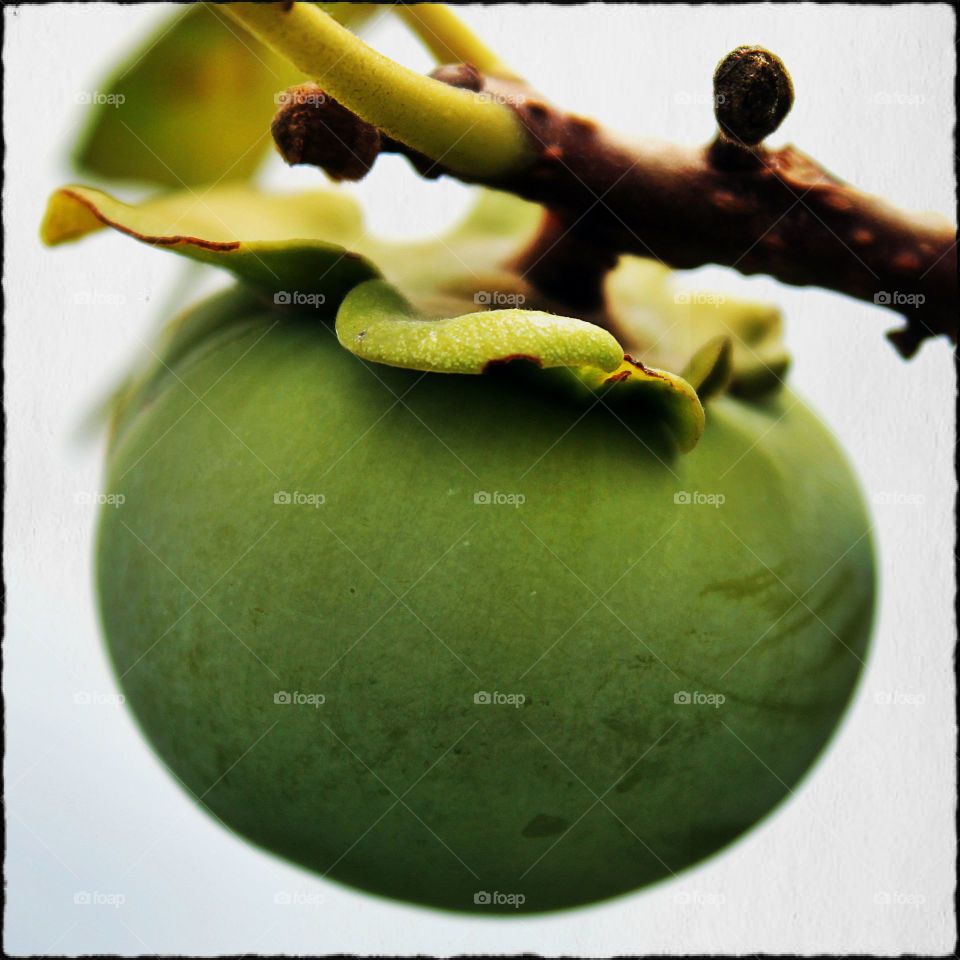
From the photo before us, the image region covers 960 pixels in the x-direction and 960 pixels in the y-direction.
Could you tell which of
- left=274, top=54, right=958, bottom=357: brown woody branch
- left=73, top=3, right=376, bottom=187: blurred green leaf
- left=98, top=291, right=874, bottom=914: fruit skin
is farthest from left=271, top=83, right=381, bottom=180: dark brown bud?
left=73, top=3, right=376, bottom=187: blurred green leaf

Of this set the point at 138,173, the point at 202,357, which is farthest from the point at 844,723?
the point at 138,173

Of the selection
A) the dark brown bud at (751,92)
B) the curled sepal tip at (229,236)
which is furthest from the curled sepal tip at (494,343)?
the dark brown bud at (751,92)

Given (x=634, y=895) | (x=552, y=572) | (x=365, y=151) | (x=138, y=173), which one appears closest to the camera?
(x=552, y=572)

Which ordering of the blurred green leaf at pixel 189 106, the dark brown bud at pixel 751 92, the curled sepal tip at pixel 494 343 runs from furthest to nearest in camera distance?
the blurred green leaf at pixel 189 106, the dark brown bud at pixel 751 92, the curled sepal tip at pixel 494 343

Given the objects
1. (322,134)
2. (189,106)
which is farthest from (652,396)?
(189,106)

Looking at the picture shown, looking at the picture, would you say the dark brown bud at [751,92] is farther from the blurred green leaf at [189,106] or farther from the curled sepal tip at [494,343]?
the blurred green leaf at [189,106]

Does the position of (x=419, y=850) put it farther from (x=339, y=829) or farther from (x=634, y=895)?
(x=634, y=895)
